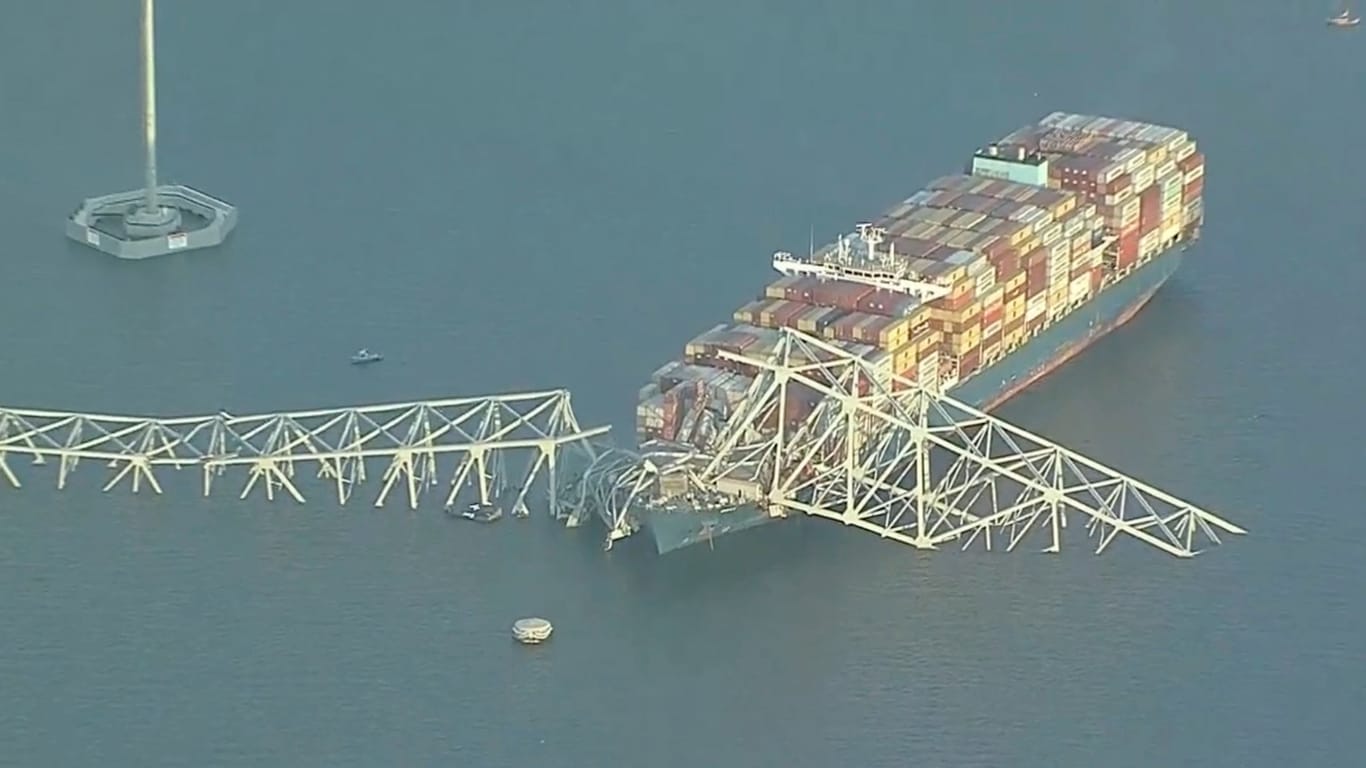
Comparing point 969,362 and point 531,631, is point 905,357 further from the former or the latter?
point 531,631

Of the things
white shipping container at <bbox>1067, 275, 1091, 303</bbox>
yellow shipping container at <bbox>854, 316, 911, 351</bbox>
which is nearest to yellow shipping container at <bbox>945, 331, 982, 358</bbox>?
yellow shipping container at <bbox>854, 316, 911, 351</bbox>

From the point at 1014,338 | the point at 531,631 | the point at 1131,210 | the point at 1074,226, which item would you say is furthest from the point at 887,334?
the point at 1131,210

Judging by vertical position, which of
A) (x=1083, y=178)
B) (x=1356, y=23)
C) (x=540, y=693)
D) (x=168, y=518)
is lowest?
(x=540, y=693)

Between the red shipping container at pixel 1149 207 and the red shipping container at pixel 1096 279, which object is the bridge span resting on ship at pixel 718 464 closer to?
the red shipping container at pixel 1096 279

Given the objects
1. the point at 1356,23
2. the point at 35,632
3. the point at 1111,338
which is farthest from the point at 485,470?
the point at 1356,23

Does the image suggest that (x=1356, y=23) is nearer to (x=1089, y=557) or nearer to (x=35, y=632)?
(x=1089, y=557)

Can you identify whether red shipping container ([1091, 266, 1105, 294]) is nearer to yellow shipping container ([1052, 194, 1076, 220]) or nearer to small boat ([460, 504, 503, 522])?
yellow shipping container ([1052, 194, 1076, 220])
